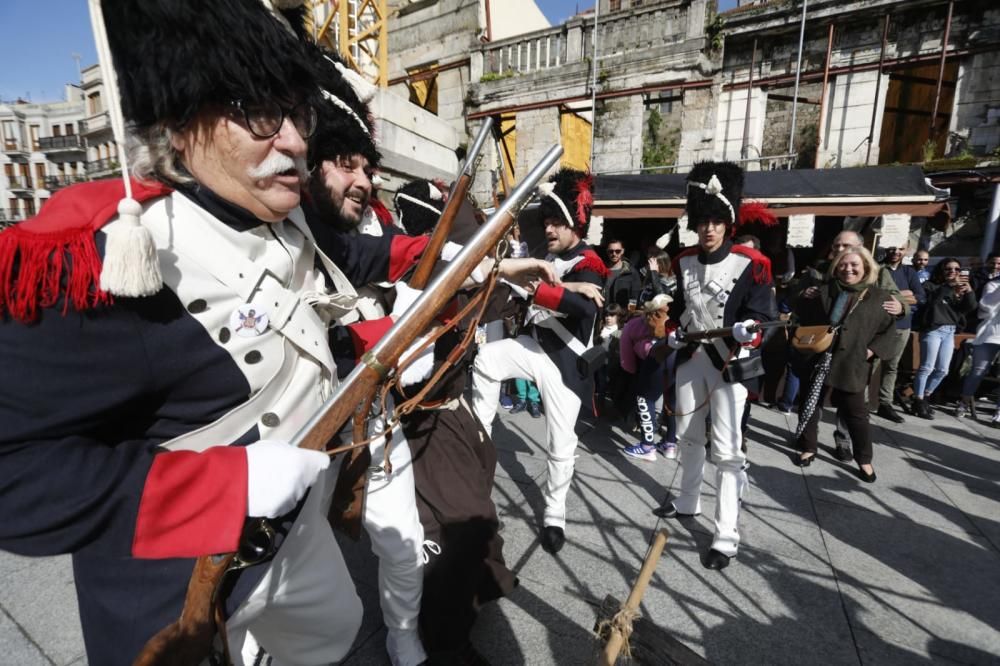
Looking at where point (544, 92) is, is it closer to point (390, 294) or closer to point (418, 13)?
point (418, 13)

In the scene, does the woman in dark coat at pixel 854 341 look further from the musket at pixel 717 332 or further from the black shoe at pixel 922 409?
the black shoe at pixel 922 409

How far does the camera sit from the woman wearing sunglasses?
6066mm

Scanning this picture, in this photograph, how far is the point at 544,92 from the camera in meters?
13.0

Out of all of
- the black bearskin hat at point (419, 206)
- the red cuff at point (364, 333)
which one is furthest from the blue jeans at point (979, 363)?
the red cuff at point (364, 333)

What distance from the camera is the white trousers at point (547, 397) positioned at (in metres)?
3.11

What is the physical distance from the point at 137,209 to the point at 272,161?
0.34 meters

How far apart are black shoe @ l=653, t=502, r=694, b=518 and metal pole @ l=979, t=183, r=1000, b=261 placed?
9127mm

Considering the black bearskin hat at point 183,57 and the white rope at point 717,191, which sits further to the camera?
Answer: the white rope at point 717,191

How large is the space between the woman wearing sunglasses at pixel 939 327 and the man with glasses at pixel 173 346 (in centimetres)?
769

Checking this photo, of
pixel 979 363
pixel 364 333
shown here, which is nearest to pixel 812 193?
pixel 979 363

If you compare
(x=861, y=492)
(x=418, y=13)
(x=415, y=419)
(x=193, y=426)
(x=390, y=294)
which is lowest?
(x=861, y=492)

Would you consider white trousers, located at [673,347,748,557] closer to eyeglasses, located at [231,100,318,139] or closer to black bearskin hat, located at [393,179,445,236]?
black bearskin hat, located at [393,179,445,236]

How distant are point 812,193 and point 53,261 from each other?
931 cm

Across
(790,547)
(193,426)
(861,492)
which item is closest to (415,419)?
(193,426)
